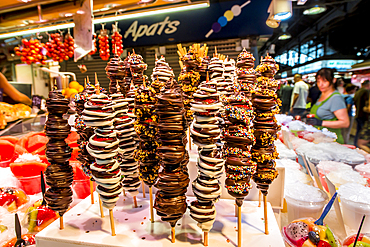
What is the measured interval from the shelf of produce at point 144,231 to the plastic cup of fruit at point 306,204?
195 millimetres

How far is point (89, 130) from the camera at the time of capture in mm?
1070

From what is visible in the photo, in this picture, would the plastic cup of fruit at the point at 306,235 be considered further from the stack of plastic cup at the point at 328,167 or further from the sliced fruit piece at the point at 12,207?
the sliced fruit piece at the point at 12,207

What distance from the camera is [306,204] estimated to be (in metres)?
1.26

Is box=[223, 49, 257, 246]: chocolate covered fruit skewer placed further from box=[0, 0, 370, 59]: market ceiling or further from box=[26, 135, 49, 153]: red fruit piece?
box=[0, 0, 370, 59]: market ceiling

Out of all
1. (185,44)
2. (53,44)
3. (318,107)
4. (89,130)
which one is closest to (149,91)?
(89,130)

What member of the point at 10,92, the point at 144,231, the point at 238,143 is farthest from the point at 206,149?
the point at 10,92

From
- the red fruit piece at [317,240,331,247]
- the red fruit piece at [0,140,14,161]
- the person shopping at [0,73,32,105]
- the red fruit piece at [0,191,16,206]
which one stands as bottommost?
the red fruit piece at [317,240,331,247]

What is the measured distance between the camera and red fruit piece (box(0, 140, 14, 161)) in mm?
1889

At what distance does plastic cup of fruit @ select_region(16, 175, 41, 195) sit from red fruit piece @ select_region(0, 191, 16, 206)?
149mm

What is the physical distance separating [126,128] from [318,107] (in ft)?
10.5

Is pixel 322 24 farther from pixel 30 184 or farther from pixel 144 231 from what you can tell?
pixel 30 184

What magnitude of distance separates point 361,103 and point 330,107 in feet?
6.94

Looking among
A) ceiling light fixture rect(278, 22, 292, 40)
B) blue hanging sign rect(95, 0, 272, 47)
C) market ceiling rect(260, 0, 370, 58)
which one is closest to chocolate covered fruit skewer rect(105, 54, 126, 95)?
blue hanging sign rect(95, 0, 272, 47)

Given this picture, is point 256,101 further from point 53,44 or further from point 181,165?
point 53,44
